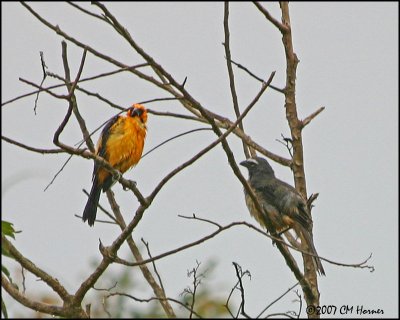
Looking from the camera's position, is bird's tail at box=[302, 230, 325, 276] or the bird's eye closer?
bird's tail at box=[302, 230, 325, 276]

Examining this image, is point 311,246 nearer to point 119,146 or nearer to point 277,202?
point 277,202

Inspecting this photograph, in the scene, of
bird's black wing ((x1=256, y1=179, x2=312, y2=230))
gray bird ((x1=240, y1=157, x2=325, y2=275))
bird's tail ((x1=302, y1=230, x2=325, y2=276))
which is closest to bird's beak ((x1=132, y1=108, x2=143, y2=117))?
gray bird ((x1=240, y1=157, x2=325, y2=275))

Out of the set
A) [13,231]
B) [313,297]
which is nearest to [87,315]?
[13,231]

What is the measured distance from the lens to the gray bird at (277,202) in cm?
636

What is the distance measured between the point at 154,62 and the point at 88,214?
12.3 feet

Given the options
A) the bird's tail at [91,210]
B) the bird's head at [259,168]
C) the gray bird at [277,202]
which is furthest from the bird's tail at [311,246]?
the bird's tail at [91,210]

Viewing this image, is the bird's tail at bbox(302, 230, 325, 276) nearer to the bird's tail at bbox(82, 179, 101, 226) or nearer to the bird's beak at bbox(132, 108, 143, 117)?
the bird's tail at bbox(82, 179, 101, 226)

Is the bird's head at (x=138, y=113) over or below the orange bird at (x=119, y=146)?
over

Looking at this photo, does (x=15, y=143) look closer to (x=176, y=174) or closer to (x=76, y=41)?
(x=176, y=174)

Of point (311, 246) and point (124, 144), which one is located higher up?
point (124, 144)

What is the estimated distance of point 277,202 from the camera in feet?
22.1

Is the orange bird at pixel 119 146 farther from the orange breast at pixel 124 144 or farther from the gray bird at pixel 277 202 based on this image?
the gray bird at pixel 277 202

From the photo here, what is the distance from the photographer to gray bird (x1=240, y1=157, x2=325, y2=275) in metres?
6.36

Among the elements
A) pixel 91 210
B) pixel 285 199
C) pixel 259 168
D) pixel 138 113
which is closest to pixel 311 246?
pixel 285 199
